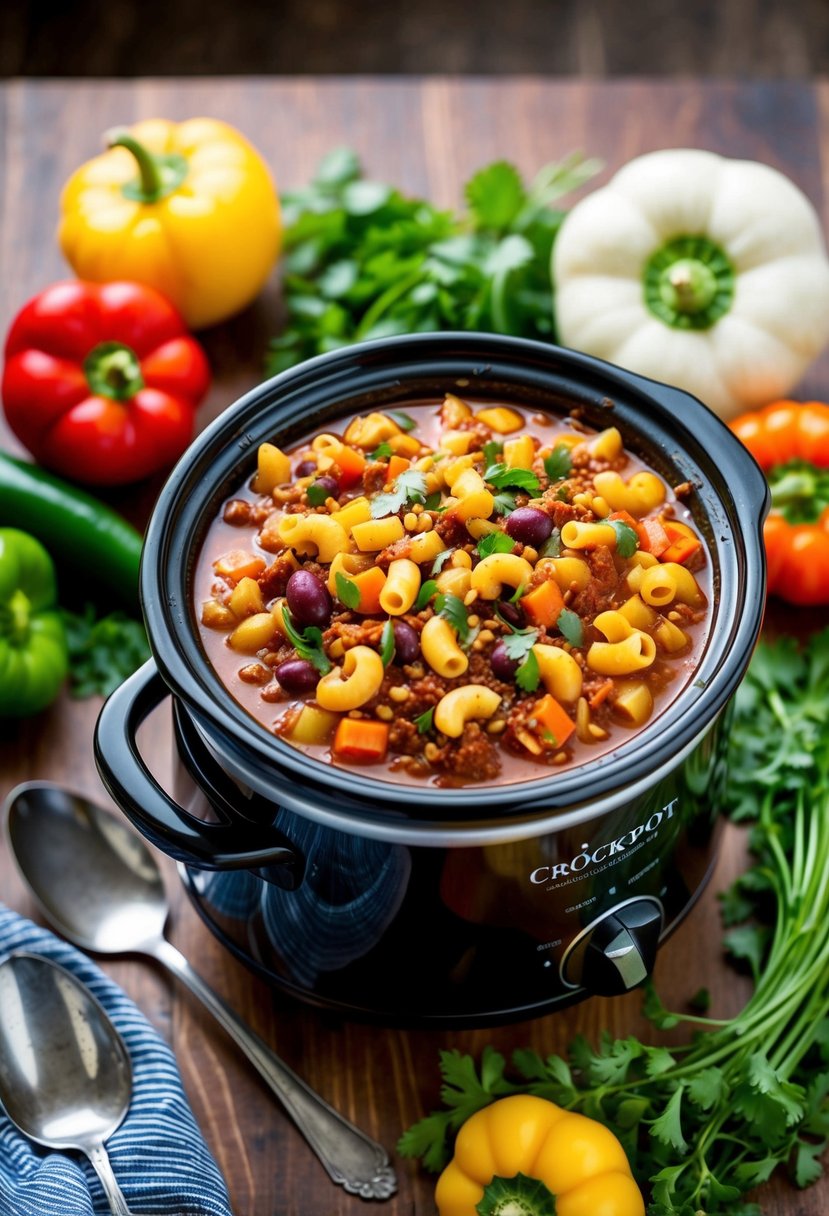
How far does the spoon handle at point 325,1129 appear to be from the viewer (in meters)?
2.30

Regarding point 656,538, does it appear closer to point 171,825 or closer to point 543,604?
point 543,604

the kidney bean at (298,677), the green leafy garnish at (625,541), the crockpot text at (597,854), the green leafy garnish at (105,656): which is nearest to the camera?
the crockpot text at (597,854)

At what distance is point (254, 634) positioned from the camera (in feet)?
7.23

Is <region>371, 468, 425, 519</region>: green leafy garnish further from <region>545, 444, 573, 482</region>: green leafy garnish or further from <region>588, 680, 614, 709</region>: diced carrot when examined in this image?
<region>588, 680, 614, 709</region>: diced carrot

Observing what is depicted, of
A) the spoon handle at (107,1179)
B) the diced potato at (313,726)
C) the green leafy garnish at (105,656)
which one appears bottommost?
the spoon handle at (107,1179)

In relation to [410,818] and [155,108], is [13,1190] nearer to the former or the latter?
[410,818]

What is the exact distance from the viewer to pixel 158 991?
254 centimetres

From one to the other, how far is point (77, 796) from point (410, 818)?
1.02 metres

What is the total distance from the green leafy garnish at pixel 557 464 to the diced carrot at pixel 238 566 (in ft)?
1.68

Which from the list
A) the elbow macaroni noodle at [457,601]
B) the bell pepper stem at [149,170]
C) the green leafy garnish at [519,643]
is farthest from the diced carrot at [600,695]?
the bell pepper stem at [149,170]

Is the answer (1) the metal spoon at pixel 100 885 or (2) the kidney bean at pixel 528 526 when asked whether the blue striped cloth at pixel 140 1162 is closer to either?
(1) the metal spoon at pixel 100 885

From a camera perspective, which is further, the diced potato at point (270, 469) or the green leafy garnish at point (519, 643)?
the diced potato at point (270, 469)

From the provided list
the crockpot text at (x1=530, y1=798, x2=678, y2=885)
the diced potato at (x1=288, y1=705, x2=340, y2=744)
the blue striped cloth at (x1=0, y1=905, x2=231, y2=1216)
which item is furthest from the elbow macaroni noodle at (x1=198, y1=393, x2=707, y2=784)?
the blue striped cloth at (x1=0, y1=905, x2=231, y2=1216)

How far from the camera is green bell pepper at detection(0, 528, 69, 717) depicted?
2.78 meters
